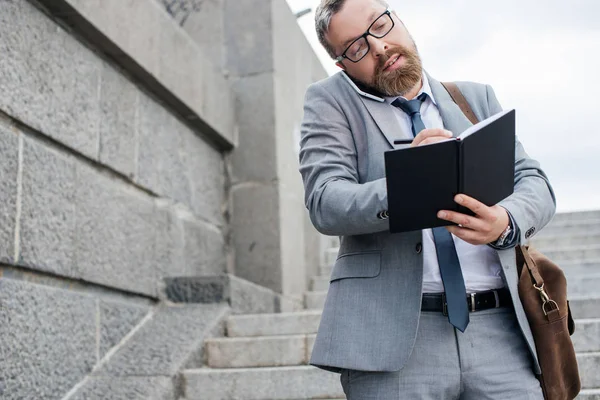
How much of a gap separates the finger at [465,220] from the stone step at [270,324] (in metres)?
2.59

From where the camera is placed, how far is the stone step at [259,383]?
11.7 ft

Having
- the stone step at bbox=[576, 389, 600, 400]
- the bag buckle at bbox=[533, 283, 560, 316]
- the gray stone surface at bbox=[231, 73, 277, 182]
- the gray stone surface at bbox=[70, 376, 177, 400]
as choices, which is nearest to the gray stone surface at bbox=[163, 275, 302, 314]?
the gray stone surface at bbox=[70, 376, 177, 400]

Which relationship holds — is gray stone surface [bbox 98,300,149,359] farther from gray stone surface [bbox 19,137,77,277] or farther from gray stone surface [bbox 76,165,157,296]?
gray stone surface [bbox 19,137,77,277]

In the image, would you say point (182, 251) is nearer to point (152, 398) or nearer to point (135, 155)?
point (135, 155)

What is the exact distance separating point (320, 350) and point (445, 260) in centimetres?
39

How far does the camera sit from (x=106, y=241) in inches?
148

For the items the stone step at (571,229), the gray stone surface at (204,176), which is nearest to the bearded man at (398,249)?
the gray stone surface at (204,176)

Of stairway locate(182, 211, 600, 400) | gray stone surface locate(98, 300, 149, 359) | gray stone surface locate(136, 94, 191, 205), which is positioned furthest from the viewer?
gray stone surface locate(136, 94, 191, 205)

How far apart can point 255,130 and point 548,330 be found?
3.98 m

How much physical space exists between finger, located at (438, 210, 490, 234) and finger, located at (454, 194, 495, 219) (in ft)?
0.05

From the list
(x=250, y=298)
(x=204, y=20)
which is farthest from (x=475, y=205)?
(x=204, y=20)

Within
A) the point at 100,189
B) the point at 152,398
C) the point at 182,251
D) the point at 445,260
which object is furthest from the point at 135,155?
the point at 445,260

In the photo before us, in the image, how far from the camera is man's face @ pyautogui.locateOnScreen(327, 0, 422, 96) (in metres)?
1.99

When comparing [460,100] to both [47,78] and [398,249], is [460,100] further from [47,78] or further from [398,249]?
[47,78]
